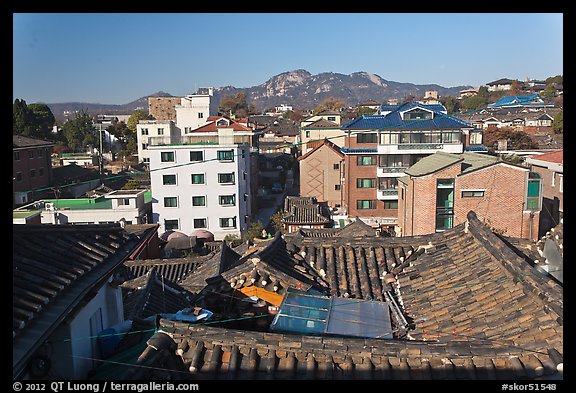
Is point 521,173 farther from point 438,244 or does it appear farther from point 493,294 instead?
point 493,294

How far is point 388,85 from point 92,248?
574 feet

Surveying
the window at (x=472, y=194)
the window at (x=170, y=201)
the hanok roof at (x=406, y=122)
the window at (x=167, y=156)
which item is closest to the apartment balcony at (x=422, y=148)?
the hanok roof at (x=406, y=122)

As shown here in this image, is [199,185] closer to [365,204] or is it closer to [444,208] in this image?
[365,204]

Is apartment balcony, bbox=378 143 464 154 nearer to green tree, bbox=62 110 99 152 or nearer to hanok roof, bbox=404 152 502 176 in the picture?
hanok roof, bbox=404 152 502 176

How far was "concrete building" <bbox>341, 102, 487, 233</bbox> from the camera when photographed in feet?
79.3

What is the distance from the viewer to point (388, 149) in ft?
80.3

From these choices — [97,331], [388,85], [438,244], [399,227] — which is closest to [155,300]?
[97,331]

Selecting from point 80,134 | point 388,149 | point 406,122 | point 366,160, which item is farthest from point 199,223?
point 80,134

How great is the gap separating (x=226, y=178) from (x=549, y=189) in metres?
14.7

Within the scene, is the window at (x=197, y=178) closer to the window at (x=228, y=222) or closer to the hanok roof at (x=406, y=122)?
the window at (x=228, y=222)

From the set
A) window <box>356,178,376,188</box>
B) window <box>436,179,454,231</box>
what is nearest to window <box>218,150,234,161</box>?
window <box>356,178,376,188</box>

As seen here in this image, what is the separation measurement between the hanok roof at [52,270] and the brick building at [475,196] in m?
13.5
